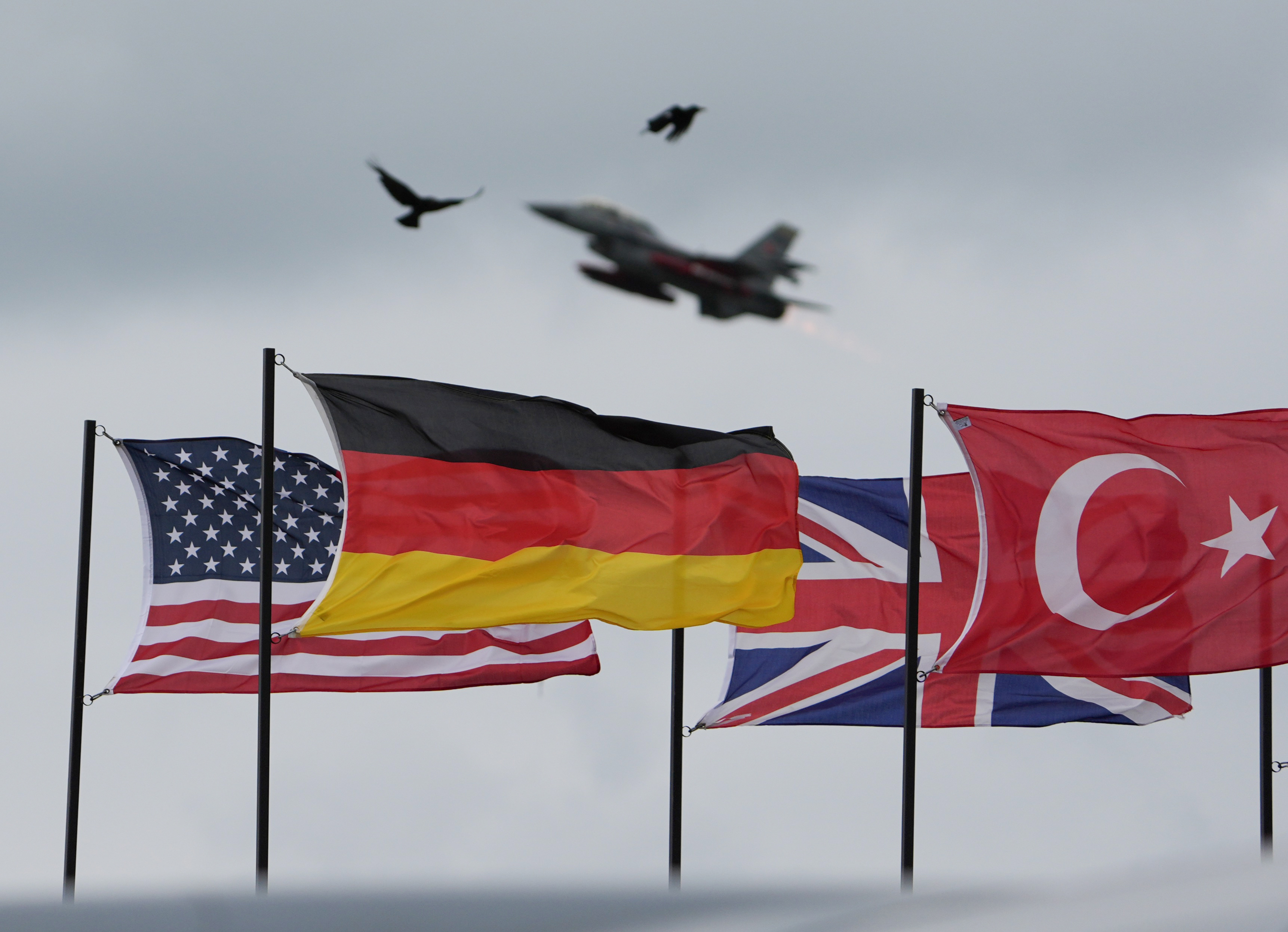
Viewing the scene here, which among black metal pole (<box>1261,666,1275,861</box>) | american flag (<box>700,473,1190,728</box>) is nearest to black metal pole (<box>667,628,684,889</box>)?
american flag (<box>700,473,1190,728</box>)

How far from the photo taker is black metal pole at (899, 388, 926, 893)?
46.4 ft

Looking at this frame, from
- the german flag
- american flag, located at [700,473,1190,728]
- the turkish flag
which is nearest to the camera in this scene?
the turkish flag

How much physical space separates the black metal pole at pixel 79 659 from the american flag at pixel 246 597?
0.65 meters

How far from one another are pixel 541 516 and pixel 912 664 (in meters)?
3.72

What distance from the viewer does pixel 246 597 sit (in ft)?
53.1

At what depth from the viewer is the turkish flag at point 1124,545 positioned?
45.0ft

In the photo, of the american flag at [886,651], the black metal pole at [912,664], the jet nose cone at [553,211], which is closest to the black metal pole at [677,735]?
the american flag at [886,651]

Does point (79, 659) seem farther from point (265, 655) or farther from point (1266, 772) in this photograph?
point (1266, 772)

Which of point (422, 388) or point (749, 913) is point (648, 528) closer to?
point (422, 388)

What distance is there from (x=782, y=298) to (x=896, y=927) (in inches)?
143

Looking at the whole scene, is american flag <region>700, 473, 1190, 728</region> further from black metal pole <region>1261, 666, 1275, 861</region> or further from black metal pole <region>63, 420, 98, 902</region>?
black metal pole <region>63, 420, 98, 902</region>

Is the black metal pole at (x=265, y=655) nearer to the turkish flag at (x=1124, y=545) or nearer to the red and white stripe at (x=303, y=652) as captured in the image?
the red and white stripe at (x=303, y=652)

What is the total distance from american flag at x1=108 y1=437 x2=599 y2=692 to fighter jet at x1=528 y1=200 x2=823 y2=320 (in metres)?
8.68

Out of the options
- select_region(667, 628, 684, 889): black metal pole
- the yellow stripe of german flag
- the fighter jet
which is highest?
the fighter jet
